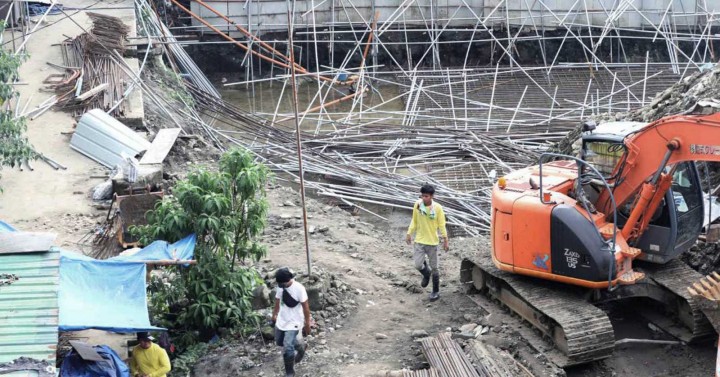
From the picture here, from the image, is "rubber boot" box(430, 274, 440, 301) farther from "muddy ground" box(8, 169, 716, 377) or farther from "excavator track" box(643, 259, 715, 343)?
"excavator track" box(643, 259, 715, 343)

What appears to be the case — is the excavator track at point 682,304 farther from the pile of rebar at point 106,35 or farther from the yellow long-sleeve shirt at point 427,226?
the pile of rebar at point 106,35

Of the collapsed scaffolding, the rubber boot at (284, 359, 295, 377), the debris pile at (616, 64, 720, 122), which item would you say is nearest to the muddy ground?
the rubber boot at (284, 359, 295, 377)

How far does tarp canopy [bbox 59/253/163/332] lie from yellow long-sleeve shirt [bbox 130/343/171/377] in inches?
9.5

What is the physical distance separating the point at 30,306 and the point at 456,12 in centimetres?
1850

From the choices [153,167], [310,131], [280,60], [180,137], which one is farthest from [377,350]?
[280,60]

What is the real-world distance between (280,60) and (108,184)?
442 inches

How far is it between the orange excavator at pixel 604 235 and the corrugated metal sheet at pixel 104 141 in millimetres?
8047

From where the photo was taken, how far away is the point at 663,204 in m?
11.3

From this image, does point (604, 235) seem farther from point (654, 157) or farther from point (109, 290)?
point (109, 290)

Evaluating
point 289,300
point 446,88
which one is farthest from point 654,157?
point 446,88

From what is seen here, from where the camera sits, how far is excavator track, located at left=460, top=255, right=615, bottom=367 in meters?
10.6

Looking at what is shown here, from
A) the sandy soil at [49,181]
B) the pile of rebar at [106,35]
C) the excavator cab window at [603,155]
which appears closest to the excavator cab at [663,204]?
the excavator cab window at [603,155]

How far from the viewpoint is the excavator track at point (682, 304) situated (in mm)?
11039

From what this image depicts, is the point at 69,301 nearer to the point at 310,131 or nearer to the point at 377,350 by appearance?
the point at 377,350
